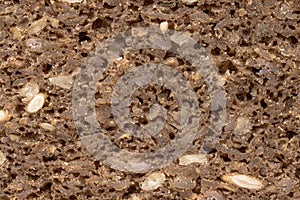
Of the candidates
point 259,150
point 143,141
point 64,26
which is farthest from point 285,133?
point 64,26

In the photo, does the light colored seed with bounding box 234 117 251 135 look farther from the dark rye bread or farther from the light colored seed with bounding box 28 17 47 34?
the light colored seed with bounding box 28 17 47 34

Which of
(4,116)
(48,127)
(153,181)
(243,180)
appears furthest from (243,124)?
(4,116)

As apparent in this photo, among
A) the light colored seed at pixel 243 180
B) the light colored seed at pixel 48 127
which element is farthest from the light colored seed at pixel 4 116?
the light colored seed at pixel 243 180

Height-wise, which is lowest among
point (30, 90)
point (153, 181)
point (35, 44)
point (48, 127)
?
point (153, 181)

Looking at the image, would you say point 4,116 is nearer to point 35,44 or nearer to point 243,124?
point 35,44

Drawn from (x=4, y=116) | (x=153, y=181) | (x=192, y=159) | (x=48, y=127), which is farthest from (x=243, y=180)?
(x=4, y=116)

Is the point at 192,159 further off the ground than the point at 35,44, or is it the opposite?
the point at 35,44

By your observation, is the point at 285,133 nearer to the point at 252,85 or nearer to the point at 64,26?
the point at 252,85
